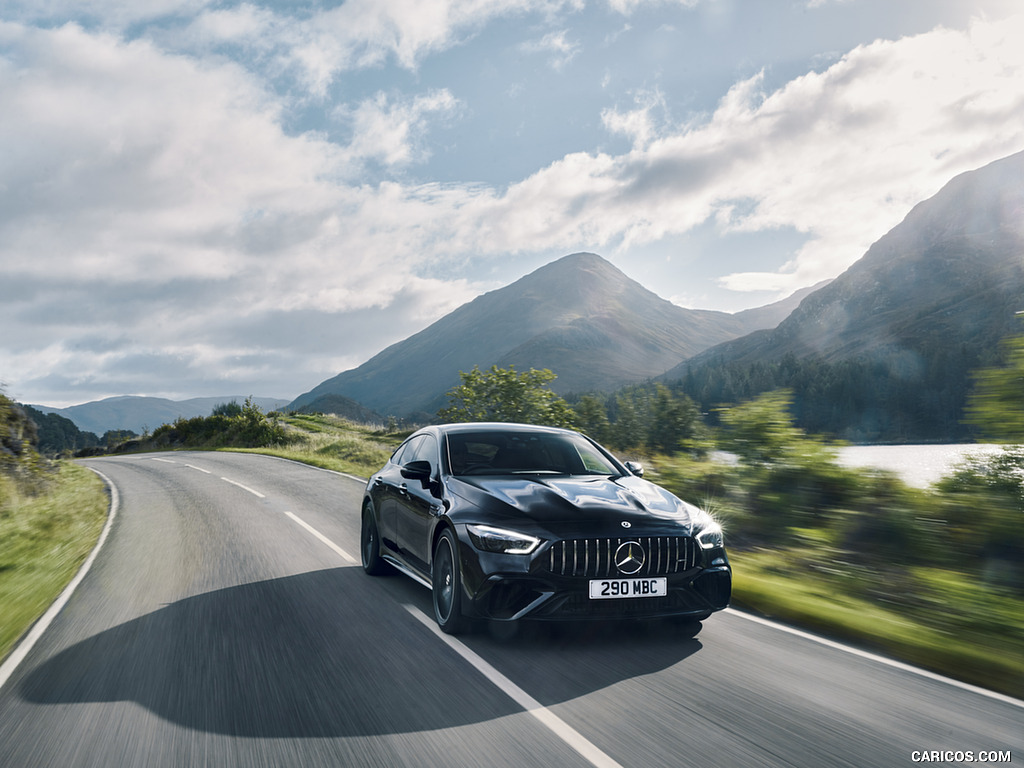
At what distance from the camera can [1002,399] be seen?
25.5 feet

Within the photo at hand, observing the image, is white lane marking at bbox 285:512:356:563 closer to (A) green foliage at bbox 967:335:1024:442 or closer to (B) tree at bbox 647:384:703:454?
(A) green foliage at bbox 967:335:1024:442

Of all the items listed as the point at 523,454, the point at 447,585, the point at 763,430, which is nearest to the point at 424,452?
the point at 523,454

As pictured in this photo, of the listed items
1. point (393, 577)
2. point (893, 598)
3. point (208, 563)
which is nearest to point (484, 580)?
point (393, 577)

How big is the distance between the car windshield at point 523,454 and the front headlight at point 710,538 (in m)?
1.31

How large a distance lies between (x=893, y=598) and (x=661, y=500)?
2734 mm

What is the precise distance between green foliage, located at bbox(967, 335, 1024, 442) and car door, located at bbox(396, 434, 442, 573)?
6113mm

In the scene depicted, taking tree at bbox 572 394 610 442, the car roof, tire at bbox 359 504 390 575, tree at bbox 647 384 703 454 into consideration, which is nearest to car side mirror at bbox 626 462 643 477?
the car roof

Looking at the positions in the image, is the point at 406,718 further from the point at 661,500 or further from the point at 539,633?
the point at 661,500

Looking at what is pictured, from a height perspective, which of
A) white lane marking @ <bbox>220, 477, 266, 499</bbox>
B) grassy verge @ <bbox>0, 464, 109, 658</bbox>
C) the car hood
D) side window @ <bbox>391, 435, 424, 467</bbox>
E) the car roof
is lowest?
grassy verge @ <bbox>0, 464, 109, 658</bbox>

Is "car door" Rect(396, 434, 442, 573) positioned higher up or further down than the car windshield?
further down

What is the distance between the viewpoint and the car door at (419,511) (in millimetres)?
5832

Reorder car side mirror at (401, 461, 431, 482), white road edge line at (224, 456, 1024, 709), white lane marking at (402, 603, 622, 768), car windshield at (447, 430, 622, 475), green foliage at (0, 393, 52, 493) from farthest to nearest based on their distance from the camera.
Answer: green foliage at (0, 393, 52, 493) → car windshield at (447, 430, 622, 475) → car side mirror at (401, 461, 431, 482) → white road edge line at (224, 456, 1024, 709) → white lane marking at (402, 603, 622, 768)

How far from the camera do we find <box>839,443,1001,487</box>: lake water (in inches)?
328

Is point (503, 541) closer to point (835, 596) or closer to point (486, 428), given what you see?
point (486, 428)
